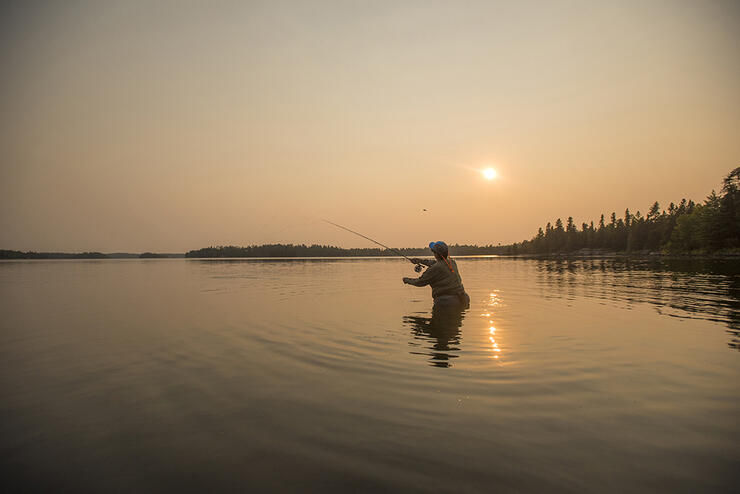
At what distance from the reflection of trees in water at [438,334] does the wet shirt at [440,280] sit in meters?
0.72

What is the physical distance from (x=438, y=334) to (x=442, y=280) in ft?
12.5

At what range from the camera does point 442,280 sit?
14.4 metres

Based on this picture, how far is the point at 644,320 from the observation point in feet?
41.1

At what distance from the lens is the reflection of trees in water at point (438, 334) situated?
858 centimetres

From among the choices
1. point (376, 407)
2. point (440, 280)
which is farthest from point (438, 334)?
point (376, 407)

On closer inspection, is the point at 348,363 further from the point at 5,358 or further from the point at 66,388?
the point at 5,358

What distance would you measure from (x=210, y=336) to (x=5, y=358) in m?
4.54

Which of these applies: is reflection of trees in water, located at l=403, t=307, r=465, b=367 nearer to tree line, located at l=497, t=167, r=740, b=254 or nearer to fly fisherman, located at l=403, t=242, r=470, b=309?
fly fisherman, located at l=403, t=242, r=470, b=309

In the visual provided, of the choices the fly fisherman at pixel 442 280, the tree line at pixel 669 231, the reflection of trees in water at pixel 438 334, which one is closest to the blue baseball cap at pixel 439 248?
the fly fisherman at pixel 442 280

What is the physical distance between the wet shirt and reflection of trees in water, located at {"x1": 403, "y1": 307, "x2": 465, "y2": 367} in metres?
0.72

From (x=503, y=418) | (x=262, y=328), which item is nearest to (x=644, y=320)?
(x=503, y=418)

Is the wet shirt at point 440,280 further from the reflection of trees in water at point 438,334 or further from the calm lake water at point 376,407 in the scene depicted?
the calm lake water at point 376,407

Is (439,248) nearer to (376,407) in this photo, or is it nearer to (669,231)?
(376,407)

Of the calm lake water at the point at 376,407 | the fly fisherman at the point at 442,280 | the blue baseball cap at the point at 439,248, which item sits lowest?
the calm lake water at the point at 376,407
